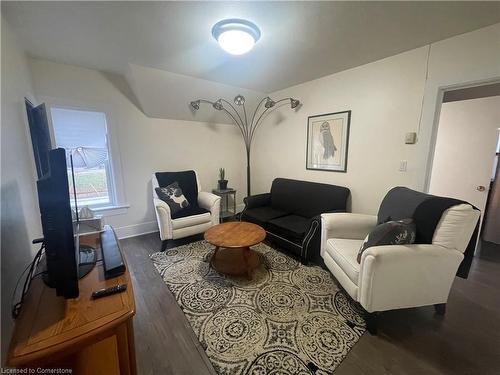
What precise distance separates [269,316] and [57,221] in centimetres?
154

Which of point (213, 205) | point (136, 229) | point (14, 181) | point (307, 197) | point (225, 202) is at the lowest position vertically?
point (136, 229)

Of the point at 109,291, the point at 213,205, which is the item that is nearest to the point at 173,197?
the point at 213,205

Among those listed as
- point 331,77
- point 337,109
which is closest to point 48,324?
point 337,109

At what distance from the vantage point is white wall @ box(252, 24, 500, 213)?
6.09 feet

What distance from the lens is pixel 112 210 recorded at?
303 cm

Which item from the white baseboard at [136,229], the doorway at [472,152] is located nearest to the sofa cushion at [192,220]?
the white baseboard at [136,229]

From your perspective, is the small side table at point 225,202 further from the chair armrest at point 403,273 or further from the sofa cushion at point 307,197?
the chair armrest at point 403,273

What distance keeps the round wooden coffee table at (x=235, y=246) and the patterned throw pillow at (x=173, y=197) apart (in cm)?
82

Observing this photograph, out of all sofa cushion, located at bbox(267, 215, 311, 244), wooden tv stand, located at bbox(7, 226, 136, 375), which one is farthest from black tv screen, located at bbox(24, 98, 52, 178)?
sofa cushion, located at bbox(267, 215, 311, 244)

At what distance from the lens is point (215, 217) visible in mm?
3037

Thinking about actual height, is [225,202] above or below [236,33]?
below

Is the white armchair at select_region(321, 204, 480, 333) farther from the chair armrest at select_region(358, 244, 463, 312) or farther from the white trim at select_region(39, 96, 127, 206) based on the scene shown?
the white trim at select_region(39, 96, 127, 206)

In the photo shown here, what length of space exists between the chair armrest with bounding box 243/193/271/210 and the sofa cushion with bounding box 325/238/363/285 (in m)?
1.45

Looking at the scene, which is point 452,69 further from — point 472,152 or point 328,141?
point 472,152
